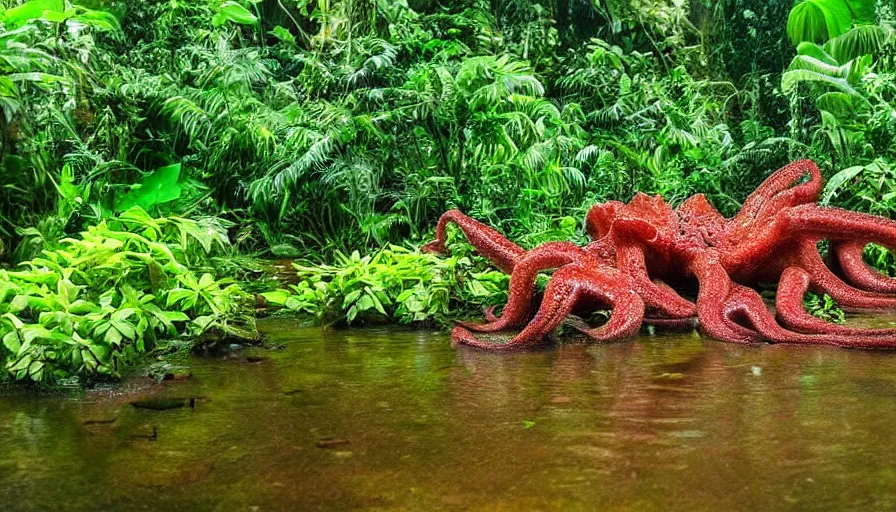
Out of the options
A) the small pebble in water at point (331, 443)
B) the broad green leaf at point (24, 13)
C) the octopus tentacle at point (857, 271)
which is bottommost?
the small pebble in water at point (331, 443)

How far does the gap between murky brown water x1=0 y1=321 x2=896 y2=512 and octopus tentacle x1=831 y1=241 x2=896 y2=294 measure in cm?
138

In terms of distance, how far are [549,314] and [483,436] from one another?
1.43 meters

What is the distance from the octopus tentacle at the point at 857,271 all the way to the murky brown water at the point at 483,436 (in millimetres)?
1377

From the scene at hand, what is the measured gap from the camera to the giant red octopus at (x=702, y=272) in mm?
4145

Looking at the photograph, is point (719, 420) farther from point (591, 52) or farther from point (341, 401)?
point (591, 52)

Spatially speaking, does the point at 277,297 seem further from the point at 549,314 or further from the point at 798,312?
the point at 798,312

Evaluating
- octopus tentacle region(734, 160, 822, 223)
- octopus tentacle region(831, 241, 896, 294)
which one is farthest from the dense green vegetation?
octopus tentacle region(734, 160, 822, 223)

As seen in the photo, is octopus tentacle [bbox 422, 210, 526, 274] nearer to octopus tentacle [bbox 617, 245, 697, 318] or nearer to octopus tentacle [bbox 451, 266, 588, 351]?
octopus tentacle [bbox 617, 245, 697, 318]

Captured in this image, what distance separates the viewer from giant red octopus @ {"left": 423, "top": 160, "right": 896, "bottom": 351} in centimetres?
414

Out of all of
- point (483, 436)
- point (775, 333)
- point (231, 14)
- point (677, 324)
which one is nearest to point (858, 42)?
point (677, 324)

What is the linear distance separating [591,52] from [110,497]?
30.7ft

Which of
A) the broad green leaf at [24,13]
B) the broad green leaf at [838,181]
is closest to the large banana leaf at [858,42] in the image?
the broad green leaf at [838,181]

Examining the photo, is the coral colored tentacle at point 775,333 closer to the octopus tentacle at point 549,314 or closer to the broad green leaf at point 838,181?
the octopus tentacle at point 549,314

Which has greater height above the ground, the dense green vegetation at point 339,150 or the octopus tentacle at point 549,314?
the dense green vegetation at point 339,150
